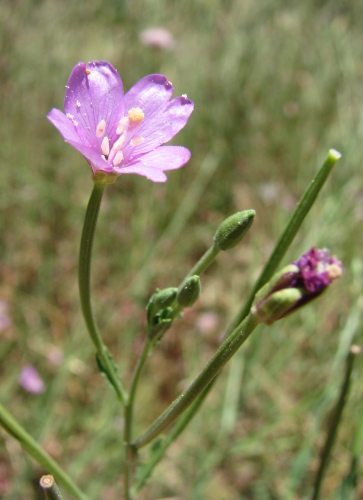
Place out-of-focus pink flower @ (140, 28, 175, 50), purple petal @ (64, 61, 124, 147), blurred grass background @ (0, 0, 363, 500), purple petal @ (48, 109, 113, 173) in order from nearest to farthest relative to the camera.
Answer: purple petal @ (48, 109, 113, 173) < purple petal @ (64, 61, 124, 147) < blurred grass background @ (0, 0, 363, 500) < out-of-focus pink flower @ (140, 28, 175, 50)

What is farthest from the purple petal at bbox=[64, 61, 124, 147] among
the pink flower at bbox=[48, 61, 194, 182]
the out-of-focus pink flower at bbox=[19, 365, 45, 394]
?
the out-of-focus pink flower at bbox=[19, 365, 45, 394]

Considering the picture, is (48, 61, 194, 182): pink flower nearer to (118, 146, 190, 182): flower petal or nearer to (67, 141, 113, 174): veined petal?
(118, 146, 190, 182): flower petal

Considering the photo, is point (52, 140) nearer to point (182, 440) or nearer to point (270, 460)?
point (182, 440)

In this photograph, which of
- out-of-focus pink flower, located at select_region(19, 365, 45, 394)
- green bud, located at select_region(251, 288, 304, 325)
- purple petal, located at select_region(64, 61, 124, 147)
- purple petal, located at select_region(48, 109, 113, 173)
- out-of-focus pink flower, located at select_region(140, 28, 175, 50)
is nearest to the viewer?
green bud, located at select_region(251, 288, 304, 325)

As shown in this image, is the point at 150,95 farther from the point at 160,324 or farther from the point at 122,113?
the point at 160,324

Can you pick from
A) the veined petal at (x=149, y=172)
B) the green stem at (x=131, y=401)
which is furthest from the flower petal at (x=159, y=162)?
the green stem at (x=131, y=401)

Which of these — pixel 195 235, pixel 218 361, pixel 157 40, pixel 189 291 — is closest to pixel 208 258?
pixel 189 291

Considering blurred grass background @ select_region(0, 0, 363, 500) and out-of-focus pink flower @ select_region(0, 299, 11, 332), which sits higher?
blurred grass background @ select_region(0, 0, 363, 500)

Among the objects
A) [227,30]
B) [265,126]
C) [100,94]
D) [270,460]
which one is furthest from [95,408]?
[227,30]
